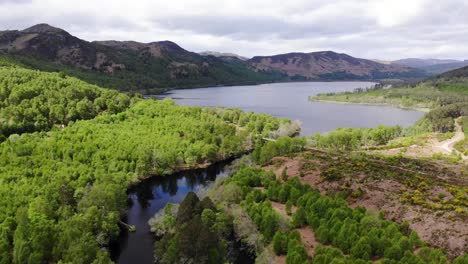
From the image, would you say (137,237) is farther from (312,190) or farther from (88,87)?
(88,87)

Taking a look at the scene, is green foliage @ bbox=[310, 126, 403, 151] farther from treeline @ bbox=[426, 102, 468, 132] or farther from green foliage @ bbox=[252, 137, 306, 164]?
treeline @ bbox=[426, 102, 468, 132]

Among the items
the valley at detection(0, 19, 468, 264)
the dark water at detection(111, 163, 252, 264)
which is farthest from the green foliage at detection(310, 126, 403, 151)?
the dark water at detection(111, 163, 252, 264)

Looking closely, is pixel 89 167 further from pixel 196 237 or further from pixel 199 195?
pixel 196 237

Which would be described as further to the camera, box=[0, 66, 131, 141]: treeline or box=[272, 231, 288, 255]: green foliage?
box=[0, 66, 131, 141]: treeline

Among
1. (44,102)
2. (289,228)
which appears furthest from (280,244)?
(44,102)

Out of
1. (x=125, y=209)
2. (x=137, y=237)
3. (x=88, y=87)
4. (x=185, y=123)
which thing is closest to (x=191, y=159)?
(x=185, y=123)

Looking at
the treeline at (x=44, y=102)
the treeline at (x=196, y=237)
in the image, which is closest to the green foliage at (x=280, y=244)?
the treeline at (x=196, y=237)

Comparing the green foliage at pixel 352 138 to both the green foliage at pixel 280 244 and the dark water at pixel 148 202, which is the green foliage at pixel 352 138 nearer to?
the dark water at pixel 148 202
